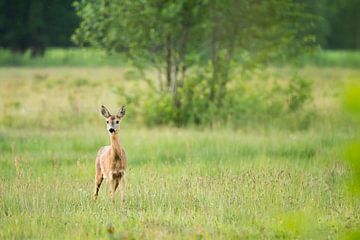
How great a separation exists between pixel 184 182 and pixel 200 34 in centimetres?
1063

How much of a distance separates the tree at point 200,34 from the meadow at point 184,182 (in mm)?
1844

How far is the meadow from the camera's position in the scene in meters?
8.63

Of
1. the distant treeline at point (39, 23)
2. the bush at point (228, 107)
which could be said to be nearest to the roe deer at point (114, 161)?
the bush at point (228, 107)

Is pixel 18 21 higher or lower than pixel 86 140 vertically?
higher

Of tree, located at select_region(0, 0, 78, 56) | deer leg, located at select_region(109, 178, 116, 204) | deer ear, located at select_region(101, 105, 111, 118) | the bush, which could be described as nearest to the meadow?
deer leg, located at select_region(109, 178, 116, 204)

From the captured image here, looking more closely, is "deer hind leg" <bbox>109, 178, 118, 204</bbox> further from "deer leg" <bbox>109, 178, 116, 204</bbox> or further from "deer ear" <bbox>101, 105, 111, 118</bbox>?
"deer ear" <bbox>101, 105, 111, 118</bbox>

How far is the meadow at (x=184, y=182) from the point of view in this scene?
8633mm

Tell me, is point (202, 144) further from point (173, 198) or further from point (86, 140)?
point (173, 198)

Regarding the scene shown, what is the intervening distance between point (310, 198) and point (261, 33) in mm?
11155

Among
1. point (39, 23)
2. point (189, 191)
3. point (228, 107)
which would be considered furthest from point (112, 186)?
point (39, 23)

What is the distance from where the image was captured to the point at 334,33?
88125 mm

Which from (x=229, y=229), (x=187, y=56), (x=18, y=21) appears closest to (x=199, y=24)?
(x=187, y=56)

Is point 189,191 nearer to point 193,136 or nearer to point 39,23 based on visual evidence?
point 193,136

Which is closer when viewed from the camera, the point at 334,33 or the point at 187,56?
the point at 187,56
